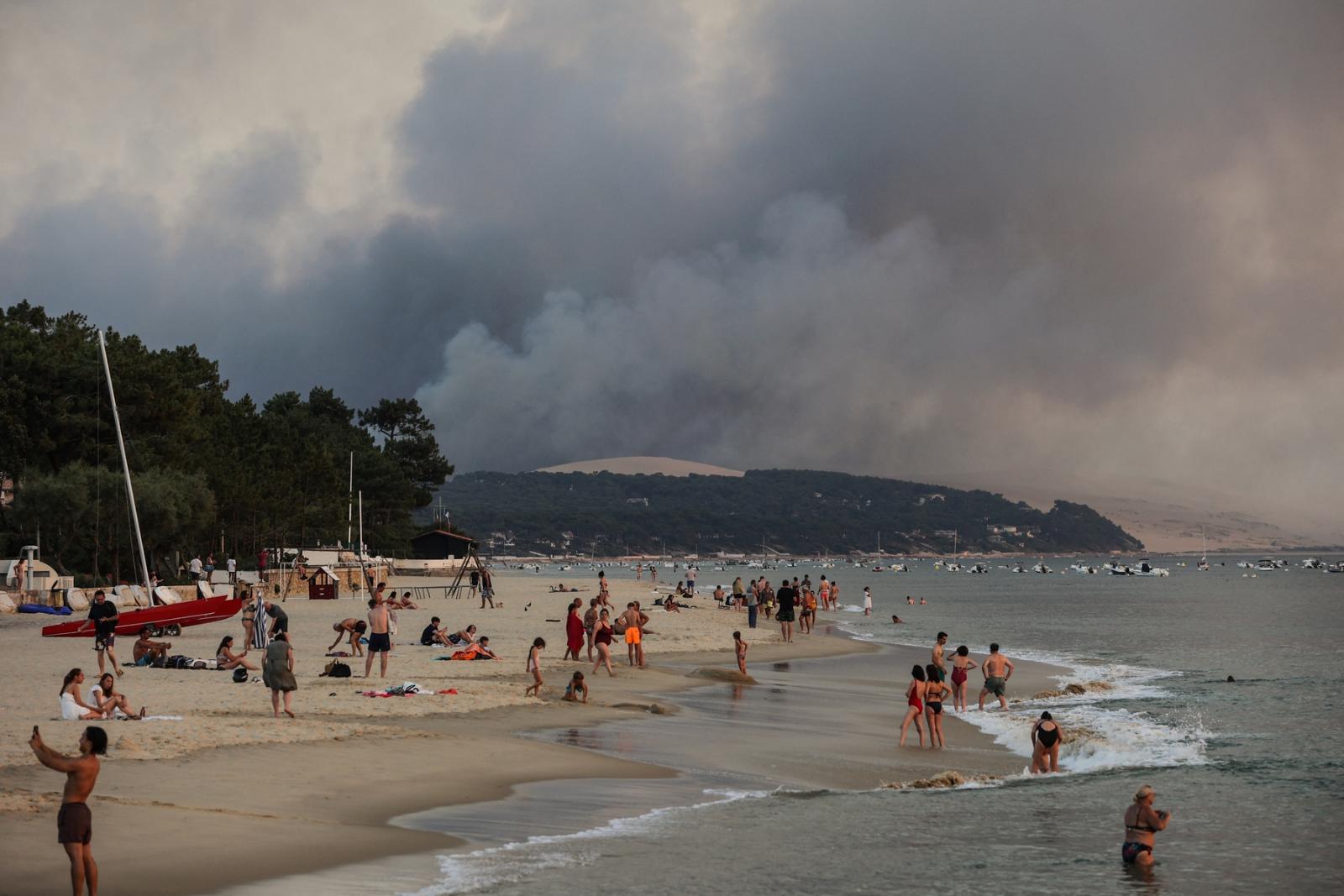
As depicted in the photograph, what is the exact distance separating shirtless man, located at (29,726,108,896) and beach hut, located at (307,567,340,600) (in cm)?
5986

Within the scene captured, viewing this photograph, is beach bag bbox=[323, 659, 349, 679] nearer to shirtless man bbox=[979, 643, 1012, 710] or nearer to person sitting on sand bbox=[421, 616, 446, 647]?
person sitting on sand bbox=[421, 616, 446, 647]

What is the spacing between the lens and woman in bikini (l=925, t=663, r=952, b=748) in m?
23.1

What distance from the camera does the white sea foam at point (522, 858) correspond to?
12375mm

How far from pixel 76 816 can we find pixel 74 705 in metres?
9.49

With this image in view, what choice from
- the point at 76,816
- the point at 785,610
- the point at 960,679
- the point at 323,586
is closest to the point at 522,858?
the point at 76,816

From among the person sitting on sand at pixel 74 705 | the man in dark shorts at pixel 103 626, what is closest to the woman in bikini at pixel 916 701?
the person sitting on sand at pixel 74 705

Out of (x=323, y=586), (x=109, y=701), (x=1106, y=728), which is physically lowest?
(x=1106, y=728)

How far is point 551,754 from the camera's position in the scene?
1955cm

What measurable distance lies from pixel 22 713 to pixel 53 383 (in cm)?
5048

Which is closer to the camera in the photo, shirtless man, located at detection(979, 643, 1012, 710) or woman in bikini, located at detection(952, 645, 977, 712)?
woman in bikini, located at detection(952, 645, 977, 712)

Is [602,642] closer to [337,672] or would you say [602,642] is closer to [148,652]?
[337,672]

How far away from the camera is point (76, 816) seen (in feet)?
35.0

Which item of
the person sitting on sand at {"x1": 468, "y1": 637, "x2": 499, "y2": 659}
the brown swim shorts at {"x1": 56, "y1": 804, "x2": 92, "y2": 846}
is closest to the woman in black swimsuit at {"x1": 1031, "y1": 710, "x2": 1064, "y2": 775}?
the brown swim shorts at {"x1": 56, "y1": 804, "x2": 92, "y2": 846}

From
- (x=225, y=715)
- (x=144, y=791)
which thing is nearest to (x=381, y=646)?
(x=225, y=715)
